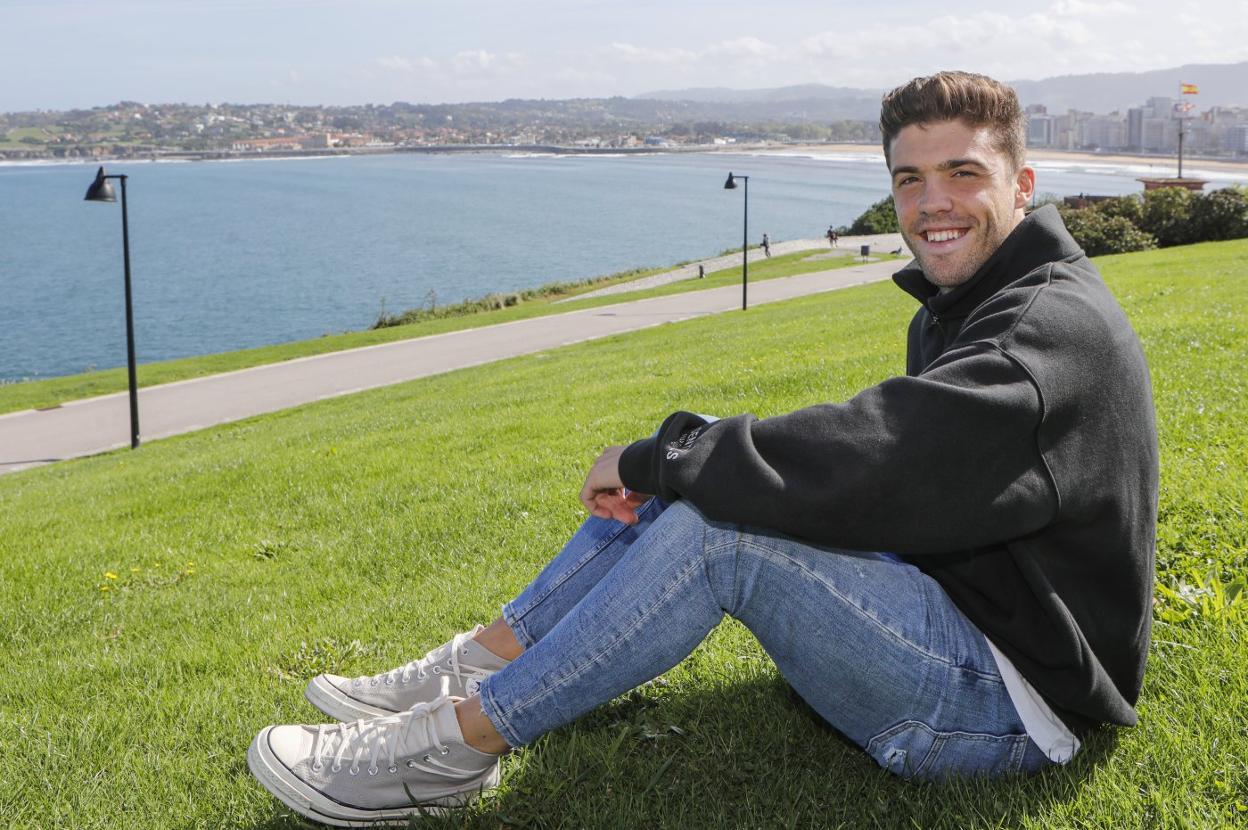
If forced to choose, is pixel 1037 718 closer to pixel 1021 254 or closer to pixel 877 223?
pixel 1021 254

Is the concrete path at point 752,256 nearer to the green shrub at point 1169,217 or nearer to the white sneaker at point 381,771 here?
the green shrub at point 1169,217

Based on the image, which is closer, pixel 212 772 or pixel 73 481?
pixel 212 772

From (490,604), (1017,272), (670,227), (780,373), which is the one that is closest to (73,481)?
(780,373)

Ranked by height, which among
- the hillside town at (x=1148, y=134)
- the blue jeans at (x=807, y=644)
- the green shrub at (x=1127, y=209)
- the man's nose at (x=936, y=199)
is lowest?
the blue jeans at (x=807, y=644)

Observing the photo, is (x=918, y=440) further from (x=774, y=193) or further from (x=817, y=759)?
(x=774, y=193)

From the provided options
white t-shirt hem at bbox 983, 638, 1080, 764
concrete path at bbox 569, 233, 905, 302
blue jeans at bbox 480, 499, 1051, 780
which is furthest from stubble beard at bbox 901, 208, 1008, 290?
concrete path at bbox 569, 233, 905, 302

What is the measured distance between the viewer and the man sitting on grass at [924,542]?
6.08ft

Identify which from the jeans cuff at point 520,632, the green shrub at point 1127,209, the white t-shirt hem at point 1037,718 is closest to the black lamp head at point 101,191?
the jeans cuff at point 520,632

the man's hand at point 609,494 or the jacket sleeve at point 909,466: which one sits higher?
the jacket sleeve at point 909,466

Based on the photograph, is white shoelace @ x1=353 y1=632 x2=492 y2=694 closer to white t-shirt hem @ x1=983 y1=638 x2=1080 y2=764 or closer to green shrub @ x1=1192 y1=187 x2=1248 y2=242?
white t-shirt hem @ x1=983 y1=638 x2=1080 y2=764

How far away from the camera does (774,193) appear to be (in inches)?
5261

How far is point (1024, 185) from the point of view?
246 centimetres

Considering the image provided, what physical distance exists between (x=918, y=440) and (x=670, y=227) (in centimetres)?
9617

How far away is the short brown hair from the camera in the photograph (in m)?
2.29
